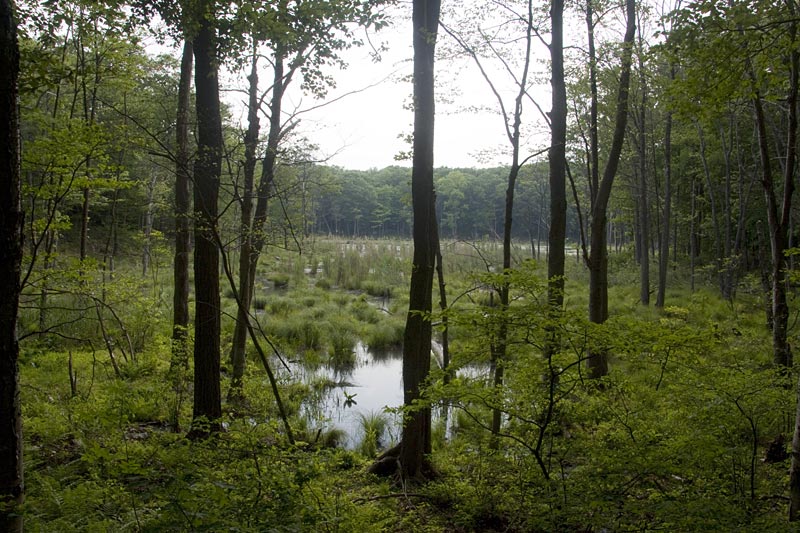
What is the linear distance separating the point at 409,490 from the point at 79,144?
4.16 metres

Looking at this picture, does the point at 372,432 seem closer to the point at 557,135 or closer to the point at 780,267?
the point at 557,135

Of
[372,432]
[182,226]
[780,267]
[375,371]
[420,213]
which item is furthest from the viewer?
[375,371]

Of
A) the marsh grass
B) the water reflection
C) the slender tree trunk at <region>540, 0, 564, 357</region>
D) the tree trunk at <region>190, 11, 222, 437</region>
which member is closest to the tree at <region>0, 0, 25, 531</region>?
the tree trunk at <region>190, 11, 222, 437</region>

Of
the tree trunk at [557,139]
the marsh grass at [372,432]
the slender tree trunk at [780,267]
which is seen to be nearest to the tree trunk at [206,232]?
the marsh grass at [372,432]

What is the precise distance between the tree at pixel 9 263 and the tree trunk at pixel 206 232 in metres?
2.09

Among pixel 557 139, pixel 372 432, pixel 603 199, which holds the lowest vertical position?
pixel 372 432

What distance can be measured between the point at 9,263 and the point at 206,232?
2586 mm

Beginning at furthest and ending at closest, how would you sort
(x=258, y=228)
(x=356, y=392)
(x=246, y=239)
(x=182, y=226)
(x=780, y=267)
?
(x=356, y=392) < (x=258, y=228) < (x=182, y=226) < (x=246, y=239) < (x=780, y=267)

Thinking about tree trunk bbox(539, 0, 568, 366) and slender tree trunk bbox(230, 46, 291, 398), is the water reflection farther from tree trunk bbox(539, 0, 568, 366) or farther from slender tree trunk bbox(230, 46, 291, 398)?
tree trunk bbox(539, 0, 568, 366)

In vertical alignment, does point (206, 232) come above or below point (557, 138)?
below

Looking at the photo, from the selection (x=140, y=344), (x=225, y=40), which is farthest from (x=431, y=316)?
(x=140, y=344)

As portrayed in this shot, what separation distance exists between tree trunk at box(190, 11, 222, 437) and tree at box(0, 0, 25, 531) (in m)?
2.09

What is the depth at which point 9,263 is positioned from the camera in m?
2.28

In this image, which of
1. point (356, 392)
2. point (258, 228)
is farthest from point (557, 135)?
point (356, 392)
